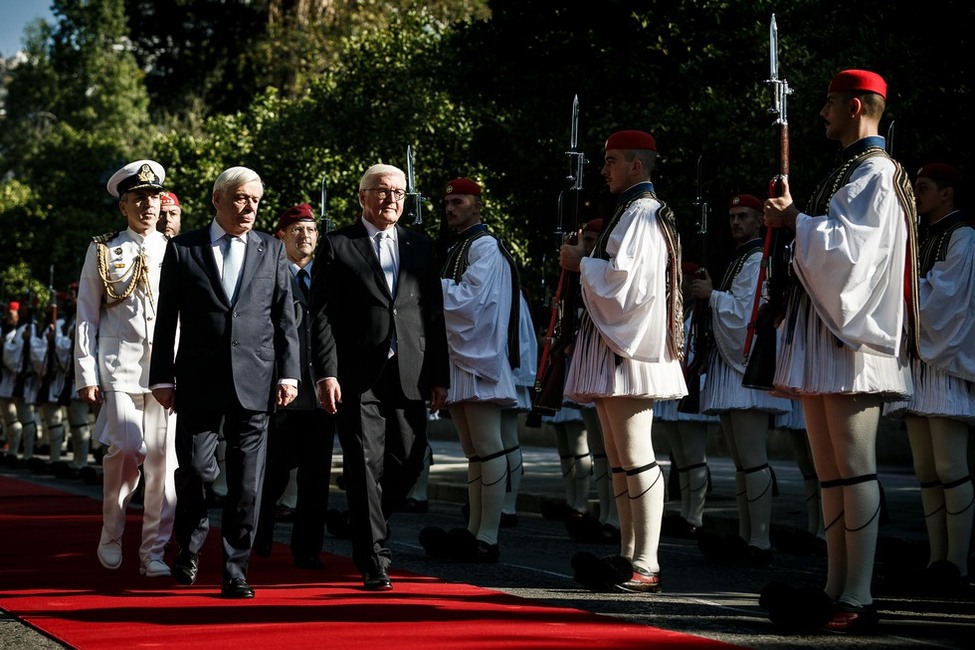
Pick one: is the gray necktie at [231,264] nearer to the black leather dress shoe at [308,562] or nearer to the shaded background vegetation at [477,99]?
the black leather dress shoe at [308,562]

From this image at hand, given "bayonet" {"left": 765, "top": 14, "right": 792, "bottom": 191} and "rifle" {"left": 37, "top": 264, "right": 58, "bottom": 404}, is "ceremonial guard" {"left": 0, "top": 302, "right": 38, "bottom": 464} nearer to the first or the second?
"rifle" {"left": 37, "top": 264, "right": 58, "bottom": 404}

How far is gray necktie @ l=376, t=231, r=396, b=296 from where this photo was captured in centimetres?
785

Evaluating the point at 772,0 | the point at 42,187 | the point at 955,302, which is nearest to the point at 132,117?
the point at 42,187

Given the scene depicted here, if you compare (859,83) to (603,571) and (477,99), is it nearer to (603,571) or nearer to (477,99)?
(603,571)

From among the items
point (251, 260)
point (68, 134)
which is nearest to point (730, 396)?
point (251, 260)

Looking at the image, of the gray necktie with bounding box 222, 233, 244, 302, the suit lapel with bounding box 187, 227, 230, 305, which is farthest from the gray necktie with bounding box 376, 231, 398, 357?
the suit lapel with bounding box 187, 227, 230, 305

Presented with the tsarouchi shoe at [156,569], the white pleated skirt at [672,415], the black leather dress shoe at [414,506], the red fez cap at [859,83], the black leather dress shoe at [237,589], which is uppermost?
the red fez cap at [859,83]

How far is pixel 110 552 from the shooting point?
830cm

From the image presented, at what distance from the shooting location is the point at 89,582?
7.88 meters

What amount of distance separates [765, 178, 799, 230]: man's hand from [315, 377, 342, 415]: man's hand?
2.37 meters

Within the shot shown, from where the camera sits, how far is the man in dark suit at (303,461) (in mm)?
8680

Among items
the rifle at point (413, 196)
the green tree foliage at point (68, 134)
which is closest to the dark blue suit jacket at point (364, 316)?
the rifle at point (413, 196)

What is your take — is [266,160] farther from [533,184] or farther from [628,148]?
[628,148]

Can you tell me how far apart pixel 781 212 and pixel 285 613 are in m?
2.85
